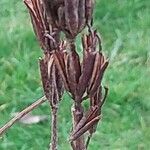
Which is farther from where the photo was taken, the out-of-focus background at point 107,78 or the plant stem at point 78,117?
the out-of-focus background at point 107,78

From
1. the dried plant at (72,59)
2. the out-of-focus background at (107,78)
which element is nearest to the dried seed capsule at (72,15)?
the dried plant at (72,59)

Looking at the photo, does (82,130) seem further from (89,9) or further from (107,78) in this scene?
(107,78)

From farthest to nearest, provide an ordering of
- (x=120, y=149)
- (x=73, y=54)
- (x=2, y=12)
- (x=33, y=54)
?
(x=2, y=12) < (x=33, y=54) < (x=120, y=149) < (x=73, y=54)

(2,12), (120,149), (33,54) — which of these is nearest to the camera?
(120,149)

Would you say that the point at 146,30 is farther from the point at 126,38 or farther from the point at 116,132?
the point at 116,132

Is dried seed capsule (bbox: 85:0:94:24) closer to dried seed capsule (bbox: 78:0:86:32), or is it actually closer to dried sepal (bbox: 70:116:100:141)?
dried seed capsule (bbox: 78:0:86:32)

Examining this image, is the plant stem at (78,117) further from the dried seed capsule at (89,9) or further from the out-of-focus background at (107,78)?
the out-of-focus background at (107,78)

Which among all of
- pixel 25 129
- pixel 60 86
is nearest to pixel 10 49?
pixel 25 129

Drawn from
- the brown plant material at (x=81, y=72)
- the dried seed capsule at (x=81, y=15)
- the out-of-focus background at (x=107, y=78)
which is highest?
the dried seed capsule at (x=81, y=15)
